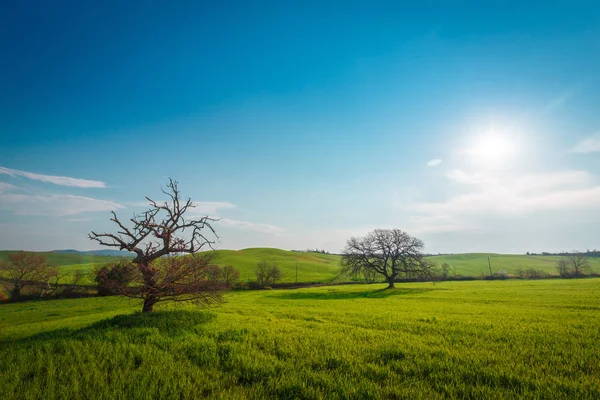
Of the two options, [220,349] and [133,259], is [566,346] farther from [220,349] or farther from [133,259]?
[133,259]

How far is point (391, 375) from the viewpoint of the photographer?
670cm

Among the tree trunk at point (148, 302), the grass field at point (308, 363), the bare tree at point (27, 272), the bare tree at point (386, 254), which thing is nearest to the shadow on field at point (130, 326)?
the grass field at point (308, 363)

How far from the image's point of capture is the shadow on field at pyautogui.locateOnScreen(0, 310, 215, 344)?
11.4 meters

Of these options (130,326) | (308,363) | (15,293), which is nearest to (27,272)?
(15,293)

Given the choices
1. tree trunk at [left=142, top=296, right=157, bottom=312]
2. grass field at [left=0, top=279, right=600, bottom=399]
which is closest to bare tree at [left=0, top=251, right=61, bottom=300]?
tree trunk at [left=142, top=296, right=157, bottom=312]

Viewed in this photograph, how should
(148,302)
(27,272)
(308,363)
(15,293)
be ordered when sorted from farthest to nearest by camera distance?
(27,272)
(15,293)
(148,302)
(308,363)

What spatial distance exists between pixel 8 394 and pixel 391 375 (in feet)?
29.3

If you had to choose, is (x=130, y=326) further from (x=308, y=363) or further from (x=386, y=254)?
(x=386, y=254)

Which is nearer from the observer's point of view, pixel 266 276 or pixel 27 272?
pixel 27 272

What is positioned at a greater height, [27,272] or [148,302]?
[148,302]

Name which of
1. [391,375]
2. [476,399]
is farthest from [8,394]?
[476,399]

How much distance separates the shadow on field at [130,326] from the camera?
37.5 feet

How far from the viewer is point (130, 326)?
12508 millimetres

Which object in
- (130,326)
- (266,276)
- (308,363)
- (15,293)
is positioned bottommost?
(15,293)
